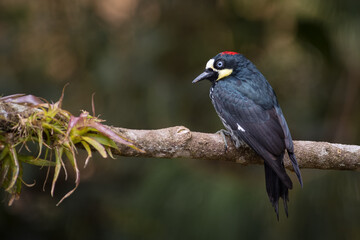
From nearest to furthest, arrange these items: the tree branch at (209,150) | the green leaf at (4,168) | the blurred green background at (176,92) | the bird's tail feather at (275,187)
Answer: the green leaf at (4,168), the tree branch at (209,150), the bird's tail feather at (275,187), the blurred green background at (176,92)

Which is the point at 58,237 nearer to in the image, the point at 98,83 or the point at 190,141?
the point at 98,83

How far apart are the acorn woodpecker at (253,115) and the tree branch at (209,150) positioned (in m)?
0.11

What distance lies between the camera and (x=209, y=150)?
9.25 ft

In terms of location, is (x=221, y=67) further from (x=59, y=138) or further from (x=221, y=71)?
(x=59, y=138)

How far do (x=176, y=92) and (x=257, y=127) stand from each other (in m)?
2.48

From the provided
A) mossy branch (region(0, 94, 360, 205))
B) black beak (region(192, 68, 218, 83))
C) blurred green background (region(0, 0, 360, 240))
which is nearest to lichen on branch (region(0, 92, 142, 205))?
mossy branch (region(0, 94, 360, 205))

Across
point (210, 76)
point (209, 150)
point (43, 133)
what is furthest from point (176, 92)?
point (43, 133)

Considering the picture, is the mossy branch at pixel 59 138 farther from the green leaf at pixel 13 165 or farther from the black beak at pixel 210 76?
the black beak at pixel 210 76

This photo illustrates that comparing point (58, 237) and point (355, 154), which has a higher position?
point (355, 154)

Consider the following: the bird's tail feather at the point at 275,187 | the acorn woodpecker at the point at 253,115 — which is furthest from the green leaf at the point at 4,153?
the bird's tail feather at the point at 275,187

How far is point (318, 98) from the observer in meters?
5.57

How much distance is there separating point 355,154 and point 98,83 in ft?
10.6

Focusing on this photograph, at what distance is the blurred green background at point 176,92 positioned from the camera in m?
4.50

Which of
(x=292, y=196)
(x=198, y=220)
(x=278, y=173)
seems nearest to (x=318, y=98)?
(x=292, y=196)
